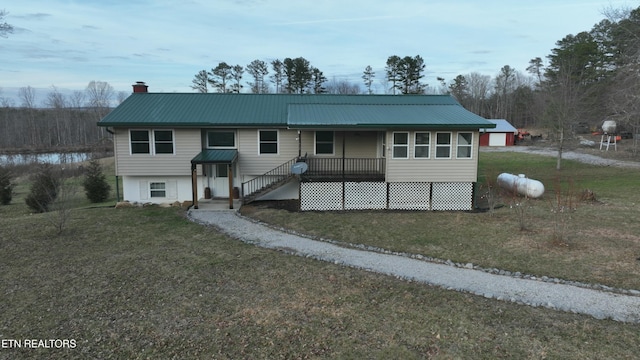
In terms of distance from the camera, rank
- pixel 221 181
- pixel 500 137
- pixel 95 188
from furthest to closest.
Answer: pixel 500 137, pixel 95 188, pixel 221 181

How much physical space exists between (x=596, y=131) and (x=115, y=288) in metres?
56.7

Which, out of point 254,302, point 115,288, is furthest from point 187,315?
point 115,288

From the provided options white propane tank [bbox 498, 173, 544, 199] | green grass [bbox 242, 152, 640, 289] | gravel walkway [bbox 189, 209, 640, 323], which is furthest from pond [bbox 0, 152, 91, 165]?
white propane tank [bbox 498, 173, 544, 199]

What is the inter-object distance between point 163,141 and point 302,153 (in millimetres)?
5850

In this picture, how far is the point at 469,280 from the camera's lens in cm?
809

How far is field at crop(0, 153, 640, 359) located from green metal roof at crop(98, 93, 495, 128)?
4295 millimetres

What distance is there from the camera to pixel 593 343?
5.59 meters

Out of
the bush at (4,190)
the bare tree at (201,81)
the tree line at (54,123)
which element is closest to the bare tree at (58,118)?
the tree line at (54,123)

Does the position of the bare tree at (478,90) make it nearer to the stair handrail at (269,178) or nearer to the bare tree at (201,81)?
the bare tree at (201,81)

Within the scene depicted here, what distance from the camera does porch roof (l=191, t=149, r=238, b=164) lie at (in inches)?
611

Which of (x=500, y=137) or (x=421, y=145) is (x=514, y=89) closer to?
(x=500, y=137)

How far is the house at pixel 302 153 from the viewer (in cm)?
1562

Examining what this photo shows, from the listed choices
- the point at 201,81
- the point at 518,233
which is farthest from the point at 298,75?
the point at 518,233

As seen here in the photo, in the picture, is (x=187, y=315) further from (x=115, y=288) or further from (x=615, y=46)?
(x=615, y=46)
